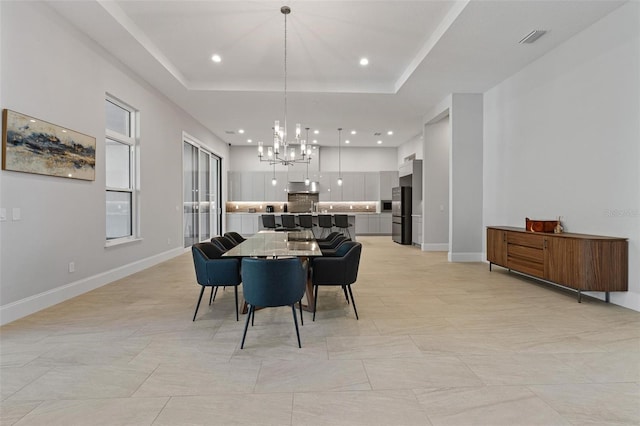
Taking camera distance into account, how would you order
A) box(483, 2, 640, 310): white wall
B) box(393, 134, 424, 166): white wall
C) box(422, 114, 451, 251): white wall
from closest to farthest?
box(483, 2, 640, 310): white wall < box(422, 114, 451, 251): white wall < box(393, 134, 424, 166): white wall

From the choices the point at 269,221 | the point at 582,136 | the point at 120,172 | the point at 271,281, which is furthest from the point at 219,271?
the point at 269,221

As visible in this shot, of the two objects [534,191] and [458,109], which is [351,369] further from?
[458,109]

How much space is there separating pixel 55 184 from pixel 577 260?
6176mm

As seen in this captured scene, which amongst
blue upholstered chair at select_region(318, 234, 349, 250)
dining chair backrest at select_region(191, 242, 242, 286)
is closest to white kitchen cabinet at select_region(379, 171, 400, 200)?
blue upholstered chair at select_region(318, 234, 349, 250)

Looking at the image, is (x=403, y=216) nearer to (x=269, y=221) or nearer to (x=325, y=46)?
(x=269, y=221)

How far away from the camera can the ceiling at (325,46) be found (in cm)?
407

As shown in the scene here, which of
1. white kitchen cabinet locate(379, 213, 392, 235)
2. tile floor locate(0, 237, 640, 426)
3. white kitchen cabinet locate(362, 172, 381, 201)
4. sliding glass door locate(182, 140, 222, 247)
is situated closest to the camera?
tile floor locate(0, 237, 640, 426)

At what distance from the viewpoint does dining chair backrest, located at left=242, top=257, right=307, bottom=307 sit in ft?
8.71

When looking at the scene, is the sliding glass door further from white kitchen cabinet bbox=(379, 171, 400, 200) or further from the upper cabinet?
white kitchen cabinet bbox=(379, 171, 400, 200)

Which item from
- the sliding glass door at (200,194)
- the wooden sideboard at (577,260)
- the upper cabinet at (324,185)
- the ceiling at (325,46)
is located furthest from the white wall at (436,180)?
the sliding glass door at (200,194)

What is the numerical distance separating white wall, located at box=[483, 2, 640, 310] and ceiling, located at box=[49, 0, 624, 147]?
0.31 m

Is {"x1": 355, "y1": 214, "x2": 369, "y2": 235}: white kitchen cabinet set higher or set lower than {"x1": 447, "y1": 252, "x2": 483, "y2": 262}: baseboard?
higher

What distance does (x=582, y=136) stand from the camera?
4.35m

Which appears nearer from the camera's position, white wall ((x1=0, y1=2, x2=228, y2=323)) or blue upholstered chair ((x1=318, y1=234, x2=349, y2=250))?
white wall ((x1=0, y1=2, x2=228, y2=323))
